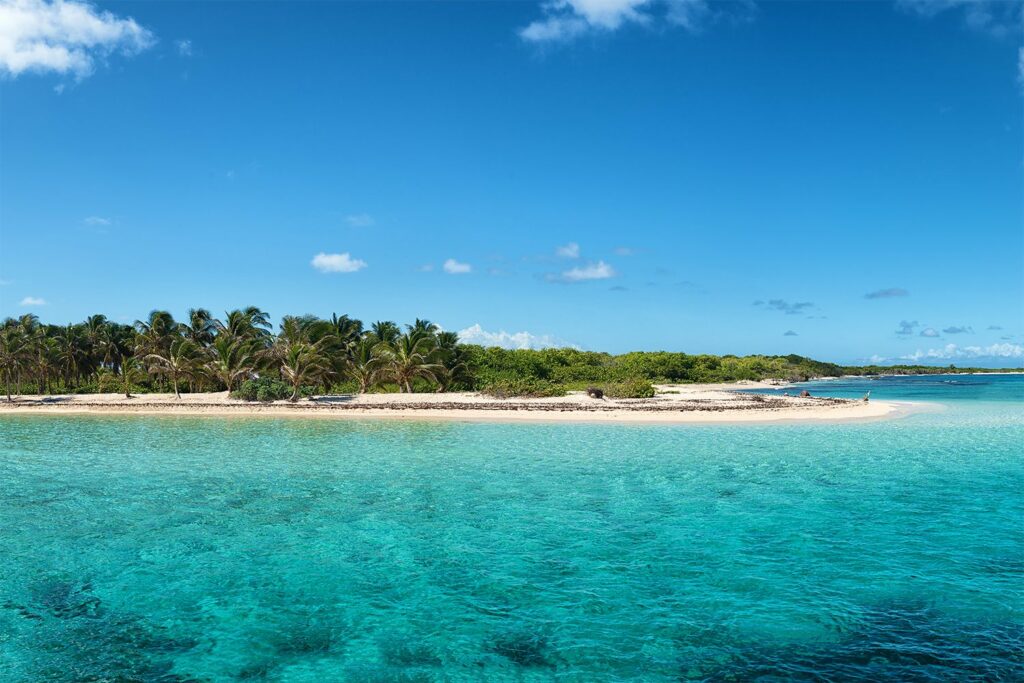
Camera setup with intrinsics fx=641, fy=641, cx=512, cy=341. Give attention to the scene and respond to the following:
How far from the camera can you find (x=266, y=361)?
54.1 m

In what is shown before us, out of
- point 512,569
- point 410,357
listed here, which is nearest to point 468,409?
point 410,357

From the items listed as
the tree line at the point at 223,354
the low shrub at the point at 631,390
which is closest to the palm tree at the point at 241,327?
the tree line at the point at 223,354

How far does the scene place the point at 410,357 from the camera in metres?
53.3

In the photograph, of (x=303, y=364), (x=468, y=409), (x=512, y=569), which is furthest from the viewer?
(x=303, y=364)

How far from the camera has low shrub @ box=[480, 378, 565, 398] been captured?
52.4 meters

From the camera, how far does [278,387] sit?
48156mm

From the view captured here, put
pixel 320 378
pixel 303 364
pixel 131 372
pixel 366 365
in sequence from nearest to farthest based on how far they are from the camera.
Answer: pixel 303 364 < pixel 320 378 < pixel 366 365 < pixel 131 372

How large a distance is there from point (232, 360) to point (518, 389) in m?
23.2

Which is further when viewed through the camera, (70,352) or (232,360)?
(70,352)

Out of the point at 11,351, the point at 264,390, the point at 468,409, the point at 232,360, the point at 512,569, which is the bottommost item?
the point at 512,569

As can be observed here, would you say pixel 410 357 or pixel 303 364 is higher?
pixel 410 357

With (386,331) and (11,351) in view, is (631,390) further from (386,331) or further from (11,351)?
(11,351)

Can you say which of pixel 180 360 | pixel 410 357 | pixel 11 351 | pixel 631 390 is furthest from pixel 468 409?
pixel 11 351

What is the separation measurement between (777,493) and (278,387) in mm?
39545
